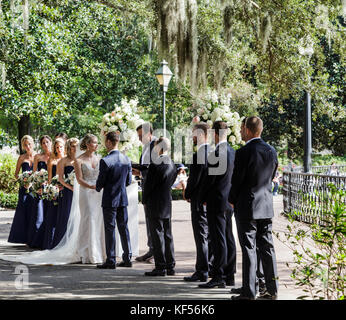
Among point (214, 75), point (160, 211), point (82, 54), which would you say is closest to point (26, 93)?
point (82, 54)

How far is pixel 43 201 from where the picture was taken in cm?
1164

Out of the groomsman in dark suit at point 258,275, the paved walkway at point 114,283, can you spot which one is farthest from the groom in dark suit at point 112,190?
the groomsman in dark suit at point 258,275

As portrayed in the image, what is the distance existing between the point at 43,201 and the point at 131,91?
16.3 m

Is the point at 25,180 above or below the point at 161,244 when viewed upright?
above

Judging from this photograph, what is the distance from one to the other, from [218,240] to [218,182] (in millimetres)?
721

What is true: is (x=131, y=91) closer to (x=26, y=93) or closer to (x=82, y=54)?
(x=82, y=54)

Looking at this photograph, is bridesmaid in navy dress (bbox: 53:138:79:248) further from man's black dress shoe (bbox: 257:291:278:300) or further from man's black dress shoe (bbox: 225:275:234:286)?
man's black dress shoe (bbox: 257:291:278:300)

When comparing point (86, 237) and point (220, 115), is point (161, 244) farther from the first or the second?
point (220, 115)

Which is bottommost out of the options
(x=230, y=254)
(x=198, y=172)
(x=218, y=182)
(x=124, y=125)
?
(x=230, y=254)

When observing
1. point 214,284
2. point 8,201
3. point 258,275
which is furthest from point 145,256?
point 8,201

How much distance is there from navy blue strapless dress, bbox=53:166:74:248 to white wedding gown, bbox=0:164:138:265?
49cm

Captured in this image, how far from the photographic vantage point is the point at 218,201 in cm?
719

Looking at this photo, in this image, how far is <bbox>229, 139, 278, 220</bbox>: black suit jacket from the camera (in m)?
6.39

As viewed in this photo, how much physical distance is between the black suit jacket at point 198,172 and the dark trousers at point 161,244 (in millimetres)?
768
